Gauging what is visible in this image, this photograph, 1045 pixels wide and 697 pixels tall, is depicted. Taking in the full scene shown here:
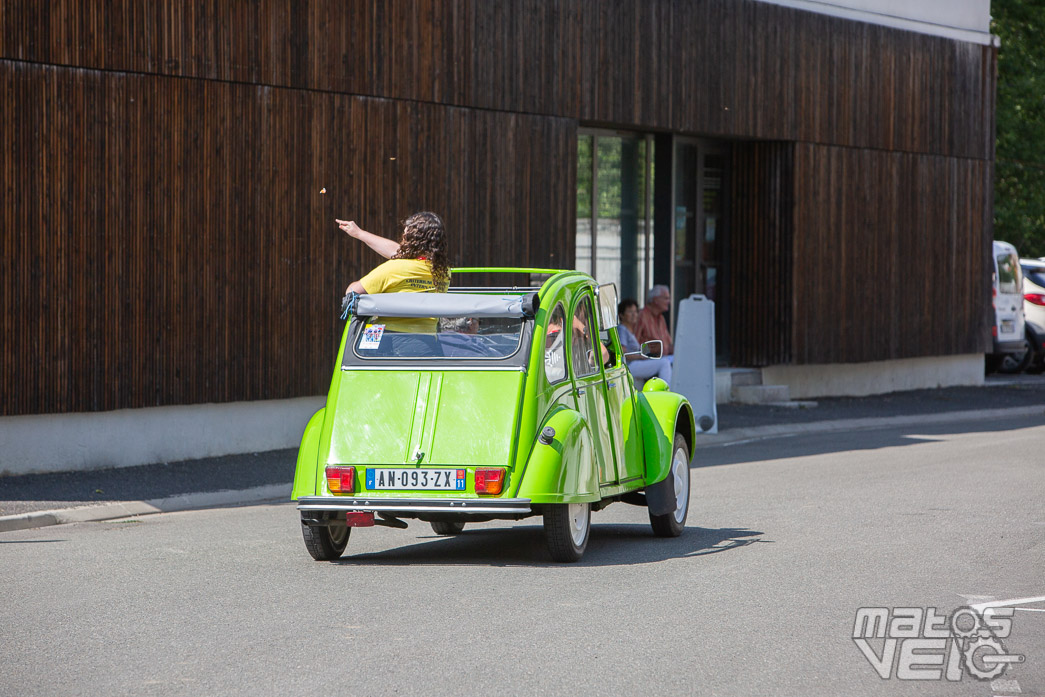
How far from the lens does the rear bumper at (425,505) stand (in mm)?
8375

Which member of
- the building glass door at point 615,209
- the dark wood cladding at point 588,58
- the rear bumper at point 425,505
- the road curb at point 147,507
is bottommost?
the road curb at point 147,507

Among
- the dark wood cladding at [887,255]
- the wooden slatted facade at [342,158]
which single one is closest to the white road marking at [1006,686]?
the wooden slatted facade at [342,158]

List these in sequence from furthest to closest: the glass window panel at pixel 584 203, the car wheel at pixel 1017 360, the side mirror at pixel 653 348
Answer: the car wheel at pixel 1017 360 → the glass window panel at pixel 584 203 → the side mirror at pixel 653 348

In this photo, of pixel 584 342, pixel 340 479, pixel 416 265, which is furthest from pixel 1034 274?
pixel 340 479

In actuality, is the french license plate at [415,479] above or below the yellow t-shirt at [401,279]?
below

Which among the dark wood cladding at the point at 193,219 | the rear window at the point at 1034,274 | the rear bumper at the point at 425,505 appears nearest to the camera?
the rear bumper at the point at 425,505

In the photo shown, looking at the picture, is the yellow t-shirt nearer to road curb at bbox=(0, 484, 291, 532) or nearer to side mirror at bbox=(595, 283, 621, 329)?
side mirror at bbox=(595, 283, 621, 329)

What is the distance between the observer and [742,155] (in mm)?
23000

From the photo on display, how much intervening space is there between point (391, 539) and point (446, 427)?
1880 mm

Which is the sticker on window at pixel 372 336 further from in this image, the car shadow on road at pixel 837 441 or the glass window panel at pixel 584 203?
the glass window panel at pixel 584 203

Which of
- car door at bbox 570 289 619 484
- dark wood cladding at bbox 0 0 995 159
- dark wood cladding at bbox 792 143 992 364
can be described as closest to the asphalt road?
car door at bbox 570 289 619 484

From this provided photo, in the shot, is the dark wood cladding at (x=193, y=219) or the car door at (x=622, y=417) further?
the dark wood cladding at (x=193, y=219)

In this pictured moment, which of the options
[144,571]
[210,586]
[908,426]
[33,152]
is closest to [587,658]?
[210,586]

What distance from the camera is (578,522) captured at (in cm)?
898
